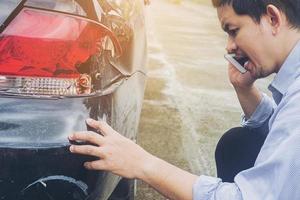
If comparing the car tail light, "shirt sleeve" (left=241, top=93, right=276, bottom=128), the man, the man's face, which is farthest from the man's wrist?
"shirt sleeve" (left=241, top=93, right=276, bottom=128)

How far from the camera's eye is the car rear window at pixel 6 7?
1.69m

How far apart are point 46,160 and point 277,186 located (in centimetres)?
74

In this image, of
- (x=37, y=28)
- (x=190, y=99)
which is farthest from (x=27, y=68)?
(x=190, y=99)

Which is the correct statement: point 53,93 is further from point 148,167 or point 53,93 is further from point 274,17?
point 274,17

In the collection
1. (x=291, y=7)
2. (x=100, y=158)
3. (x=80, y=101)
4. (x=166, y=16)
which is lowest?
(x=166, y=16)

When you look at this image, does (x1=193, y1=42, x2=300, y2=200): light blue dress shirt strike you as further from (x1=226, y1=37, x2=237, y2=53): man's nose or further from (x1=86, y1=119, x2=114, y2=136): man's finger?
(x1=86, y1=119, x2=114, y2=136): man's finger

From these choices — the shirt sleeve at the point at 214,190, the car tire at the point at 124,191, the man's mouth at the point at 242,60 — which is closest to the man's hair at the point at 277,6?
the man's mouth at the point at 242,60

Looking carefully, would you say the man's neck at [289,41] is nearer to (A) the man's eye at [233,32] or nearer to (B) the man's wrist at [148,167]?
(A) the man's eye at [233,32]

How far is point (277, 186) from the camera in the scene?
129 cm

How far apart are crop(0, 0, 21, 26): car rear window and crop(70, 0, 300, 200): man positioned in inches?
20.8

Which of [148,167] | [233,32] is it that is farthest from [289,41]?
[148,167]

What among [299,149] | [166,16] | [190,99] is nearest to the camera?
[299,149]

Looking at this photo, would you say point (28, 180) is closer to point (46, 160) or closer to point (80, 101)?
point (46, 160)

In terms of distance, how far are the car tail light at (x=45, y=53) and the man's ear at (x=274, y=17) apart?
2.20 ft
